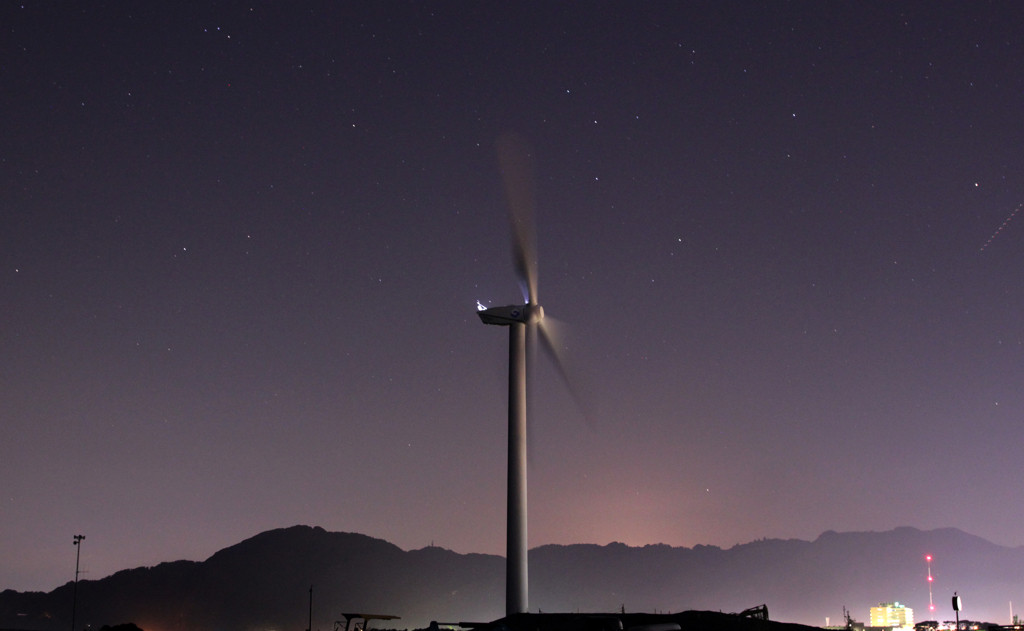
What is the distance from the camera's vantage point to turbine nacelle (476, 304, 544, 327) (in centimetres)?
8475

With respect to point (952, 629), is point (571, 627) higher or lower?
higher

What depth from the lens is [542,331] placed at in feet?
278

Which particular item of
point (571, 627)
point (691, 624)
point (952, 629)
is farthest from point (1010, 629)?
point (952, 629)

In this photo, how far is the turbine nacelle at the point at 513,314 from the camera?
8475 cm

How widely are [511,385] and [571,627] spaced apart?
2940 cm

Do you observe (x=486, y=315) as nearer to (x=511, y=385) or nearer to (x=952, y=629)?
(x=511, y=385)

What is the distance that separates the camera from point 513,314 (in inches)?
3349

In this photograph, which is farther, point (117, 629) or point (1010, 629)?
point (117, 629)

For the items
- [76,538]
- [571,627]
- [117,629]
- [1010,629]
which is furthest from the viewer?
[76,538]

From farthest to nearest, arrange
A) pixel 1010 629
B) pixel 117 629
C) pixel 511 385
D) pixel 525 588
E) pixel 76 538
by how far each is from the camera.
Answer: pixel 76 538, pixel 511 385, pixel 525 588, pixel 117 629, pixel 1010 629

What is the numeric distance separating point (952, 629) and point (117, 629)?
5269 inches

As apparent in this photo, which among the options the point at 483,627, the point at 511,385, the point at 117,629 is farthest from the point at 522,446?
the point at 117,629

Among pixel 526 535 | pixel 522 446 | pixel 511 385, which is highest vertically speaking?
pixel 511 385

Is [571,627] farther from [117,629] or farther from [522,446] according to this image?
[117,629]
